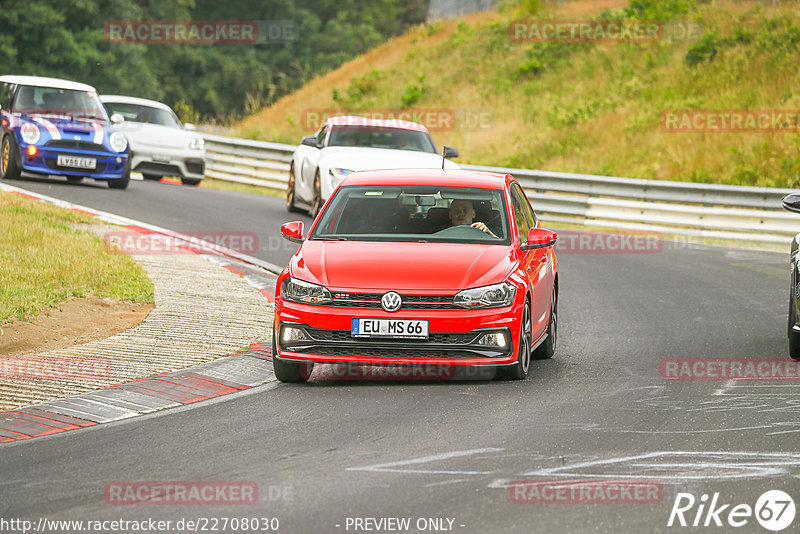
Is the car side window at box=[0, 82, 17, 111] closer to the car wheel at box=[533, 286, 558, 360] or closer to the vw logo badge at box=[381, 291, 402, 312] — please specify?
the car wheel at box=[533, 286, 558, 360]

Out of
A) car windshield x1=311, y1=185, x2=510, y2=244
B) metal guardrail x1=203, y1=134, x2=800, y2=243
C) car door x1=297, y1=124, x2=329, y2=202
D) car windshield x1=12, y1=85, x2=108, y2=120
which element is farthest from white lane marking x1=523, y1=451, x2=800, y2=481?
car windshield x1=12, y1=85, x2=108, y2=120

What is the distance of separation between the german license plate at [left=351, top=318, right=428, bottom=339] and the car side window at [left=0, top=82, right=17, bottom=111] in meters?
15.6

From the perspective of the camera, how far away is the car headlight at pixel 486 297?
350 inches

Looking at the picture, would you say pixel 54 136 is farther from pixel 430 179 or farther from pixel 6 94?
pixel 430 179

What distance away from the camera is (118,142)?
73.0ft

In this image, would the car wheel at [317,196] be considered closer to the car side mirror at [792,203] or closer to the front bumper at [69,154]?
the front bumper at [69,154]

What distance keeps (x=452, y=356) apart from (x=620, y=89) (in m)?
26.6

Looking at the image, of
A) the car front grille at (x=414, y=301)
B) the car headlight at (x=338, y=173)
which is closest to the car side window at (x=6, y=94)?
the car headlight at (x=338, y=173)

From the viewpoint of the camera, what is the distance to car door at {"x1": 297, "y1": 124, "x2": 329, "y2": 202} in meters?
19.7

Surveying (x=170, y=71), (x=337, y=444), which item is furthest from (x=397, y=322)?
(x=170, y=71)

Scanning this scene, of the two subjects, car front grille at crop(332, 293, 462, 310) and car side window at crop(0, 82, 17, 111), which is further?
car side window at crop(0, 82, 17, 111)

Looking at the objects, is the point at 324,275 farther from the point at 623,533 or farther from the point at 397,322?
the point at 623,533

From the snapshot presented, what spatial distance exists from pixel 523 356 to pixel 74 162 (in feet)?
47.8

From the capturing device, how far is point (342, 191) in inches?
410
